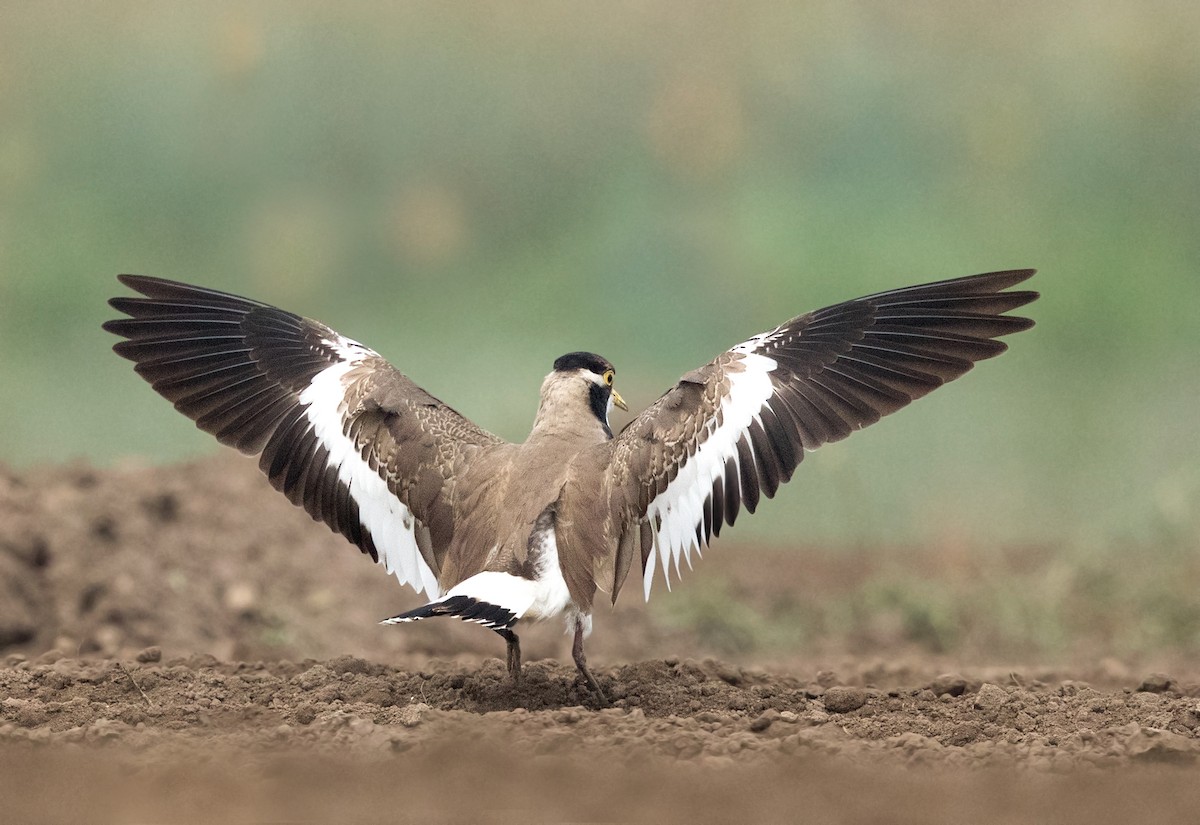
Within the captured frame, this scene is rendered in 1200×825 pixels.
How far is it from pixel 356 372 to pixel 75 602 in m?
2.75

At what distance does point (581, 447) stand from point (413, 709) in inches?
70.7

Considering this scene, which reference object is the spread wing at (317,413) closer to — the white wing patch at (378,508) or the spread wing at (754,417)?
the white wing patch at (378,508)

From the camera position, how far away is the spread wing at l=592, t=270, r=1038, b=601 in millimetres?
7129

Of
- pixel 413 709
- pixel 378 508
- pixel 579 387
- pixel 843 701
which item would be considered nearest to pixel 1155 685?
pixel 843 701

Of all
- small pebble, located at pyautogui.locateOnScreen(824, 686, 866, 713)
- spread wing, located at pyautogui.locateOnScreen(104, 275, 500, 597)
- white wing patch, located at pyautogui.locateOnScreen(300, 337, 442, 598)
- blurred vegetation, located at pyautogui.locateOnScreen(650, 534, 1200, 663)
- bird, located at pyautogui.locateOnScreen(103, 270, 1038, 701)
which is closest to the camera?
small pebble, located at pyautogui.locateOnScreen(824, 686, 866, 713)

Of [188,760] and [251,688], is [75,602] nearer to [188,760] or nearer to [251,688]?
[251,688]

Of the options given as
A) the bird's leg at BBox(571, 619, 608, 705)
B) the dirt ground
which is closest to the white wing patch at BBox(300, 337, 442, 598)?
the dirt ground

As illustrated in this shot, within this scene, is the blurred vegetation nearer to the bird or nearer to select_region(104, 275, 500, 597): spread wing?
the bird

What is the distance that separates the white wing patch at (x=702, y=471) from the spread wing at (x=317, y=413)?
100 centimetres

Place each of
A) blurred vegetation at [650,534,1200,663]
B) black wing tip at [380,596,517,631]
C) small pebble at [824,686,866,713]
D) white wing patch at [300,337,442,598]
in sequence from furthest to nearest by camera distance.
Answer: blurred vegetation at [650,534,1200,663], white wing patch at [300,337,442,598], small pebble at [824,686,866,713], black wing tip at [380,596,517,631]

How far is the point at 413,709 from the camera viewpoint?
20.0ft

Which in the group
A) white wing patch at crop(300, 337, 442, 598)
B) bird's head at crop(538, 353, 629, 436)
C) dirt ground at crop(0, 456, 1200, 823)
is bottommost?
dirt ground at crop(0, 456, 1200, 823)

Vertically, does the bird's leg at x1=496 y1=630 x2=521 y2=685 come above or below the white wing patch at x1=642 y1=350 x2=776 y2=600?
below

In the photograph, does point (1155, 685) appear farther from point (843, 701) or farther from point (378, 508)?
point (378, 508)
